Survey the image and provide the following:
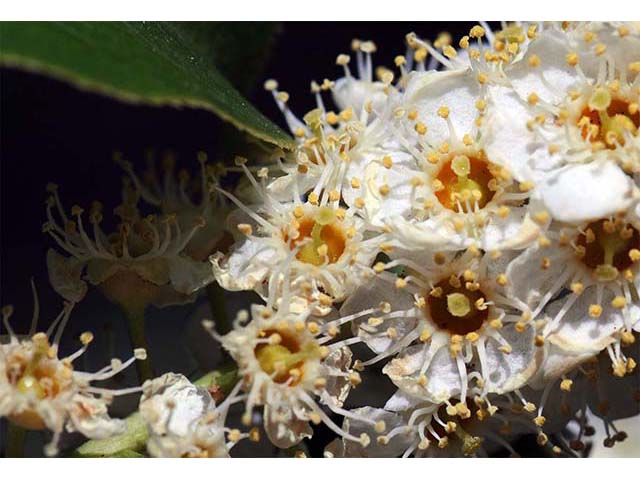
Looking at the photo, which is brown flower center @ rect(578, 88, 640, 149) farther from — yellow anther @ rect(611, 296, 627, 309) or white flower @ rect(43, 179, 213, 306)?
white flower @ rect(43, 179, 213, 306)

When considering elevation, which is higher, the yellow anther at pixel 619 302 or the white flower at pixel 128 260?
the white flower at pixel 128 260

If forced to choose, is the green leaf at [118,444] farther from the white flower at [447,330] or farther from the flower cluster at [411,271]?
the white flower at [447,330]

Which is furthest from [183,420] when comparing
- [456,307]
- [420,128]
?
[420,128]

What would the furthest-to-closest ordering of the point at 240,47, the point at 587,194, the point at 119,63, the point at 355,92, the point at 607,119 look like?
the point at 240,47 < the point at 355,92 < the point at 607,119 < the point at 587,194 < the point at 119,63

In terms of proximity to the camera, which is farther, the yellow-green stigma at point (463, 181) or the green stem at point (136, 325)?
the green stem at point (136, 325)

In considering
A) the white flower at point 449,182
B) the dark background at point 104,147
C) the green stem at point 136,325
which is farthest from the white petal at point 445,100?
the green stem at point 136,325

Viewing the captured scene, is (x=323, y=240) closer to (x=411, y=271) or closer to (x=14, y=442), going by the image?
(x=411, y=271)

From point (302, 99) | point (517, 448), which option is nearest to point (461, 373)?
point (517, 448)
